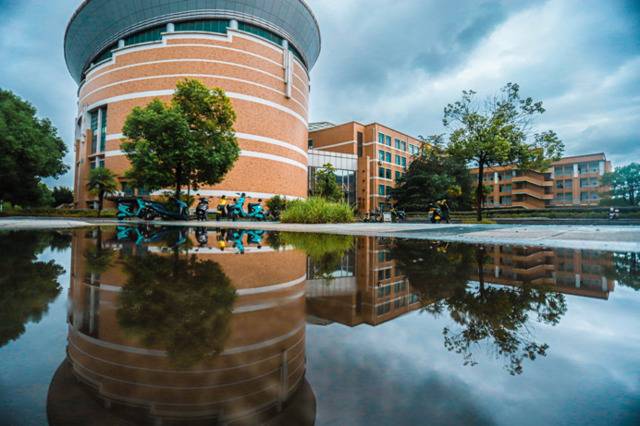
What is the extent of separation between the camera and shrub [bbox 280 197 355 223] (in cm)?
1262

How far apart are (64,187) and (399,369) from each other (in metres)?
69.6

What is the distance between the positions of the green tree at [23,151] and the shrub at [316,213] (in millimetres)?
21959

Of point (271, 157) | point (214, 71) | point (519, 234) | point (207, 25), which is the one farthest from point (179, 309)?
point (207, 25)

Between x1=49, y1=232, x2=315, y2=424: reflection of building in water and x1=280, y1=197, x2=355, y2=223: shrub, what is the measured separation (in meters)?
11.3

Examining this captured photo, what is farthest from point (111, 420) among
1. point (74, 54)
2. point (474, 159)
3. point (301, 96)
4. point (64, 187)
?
point (64, 187)

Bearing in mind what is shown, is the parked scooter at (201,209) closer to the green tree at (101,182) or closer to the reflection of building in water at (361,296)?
the green tree at (101,182)

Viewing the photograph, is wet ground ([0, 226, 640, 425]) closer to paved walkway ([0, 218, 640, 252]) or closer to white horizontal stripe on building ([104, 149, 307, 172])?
paved walkway ([0, 218, 640, 252])

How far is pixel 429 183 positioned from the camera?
1506 inches

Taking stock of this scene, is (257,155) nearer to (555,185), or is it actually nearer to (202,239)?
(202,239)

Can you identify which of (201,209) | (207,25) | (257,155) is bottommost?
(201,209)

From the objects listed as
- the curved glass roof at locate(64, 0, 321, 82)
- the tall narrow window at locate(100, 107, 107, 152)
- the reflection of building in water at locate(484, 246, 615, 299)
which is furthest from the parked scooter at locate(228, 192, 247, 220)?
the curved glass roof at locate(64, 0, 321, 82)

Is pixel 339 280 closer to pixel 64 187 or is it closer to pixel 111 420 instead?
pixel 111 420

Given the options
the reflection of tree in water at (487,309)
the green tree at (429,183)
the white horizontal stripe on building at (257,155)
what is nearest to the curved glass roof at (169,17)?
the white horizontal stripe on building at (257,155)

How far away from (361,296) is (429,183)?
39418mm
